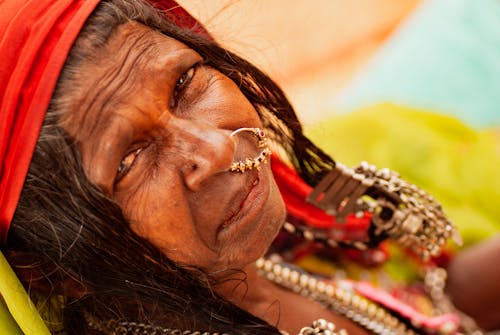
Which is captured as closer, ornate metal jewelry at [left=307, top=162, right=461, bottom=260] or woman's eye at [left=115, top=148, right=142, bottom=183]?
woman's eye at [left=115, top=148, right=142, bottom=183]

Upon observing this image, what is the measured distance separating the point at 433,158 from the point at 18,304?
1.01 meters

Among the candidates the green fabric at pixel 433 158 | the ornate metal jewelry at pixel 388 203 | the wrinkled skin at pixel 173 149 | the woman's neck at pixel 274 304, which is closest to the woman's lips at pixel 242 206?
the wrinkled skin at pixel 173 149

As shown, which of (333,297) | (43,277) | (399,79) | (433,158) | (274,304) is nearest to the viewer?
(43,277)

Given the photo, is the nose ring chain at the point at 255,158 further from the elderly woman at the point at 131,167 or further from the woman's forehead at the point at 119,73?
the woman's forehead at the point at 119,73

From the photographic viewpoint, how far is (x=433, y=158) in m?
1.57

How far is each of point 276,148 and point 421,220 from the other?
27cm

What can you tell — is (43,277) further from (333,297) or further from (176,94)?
(333,297)

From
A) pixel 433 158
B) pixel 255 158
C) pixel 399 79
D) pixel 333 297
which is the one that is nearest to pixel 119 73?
pixel 255 158

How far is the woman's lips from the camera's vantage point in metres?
0.88

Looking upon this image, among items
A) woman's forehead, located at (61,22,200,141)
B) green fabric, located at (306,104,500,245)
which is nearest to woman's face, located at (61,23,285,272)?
woman's forehead, located at (61,22,200,141)

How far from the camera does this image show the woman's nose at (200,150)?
2.72 ft

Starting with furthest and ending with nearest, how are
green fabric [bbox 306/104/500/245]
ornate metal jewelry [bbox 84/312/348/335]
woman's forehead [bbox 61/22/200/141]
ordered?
green fabric [bbox 306/104/500/245]
ornate metal jewelry [bbox 84/312/348/335]
woman's forehead [bbox 61/22/200/141]

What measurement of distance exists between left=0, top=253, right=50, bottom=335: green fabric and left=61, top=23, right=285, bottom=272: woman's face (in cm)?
18

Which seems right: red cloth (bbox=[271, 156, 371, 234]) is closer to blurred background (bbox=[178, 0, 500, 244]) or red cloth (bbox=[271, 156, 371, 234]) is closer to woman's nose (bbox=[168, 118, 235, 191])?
blurred background (bbox=[178, 0, 500, 244])
